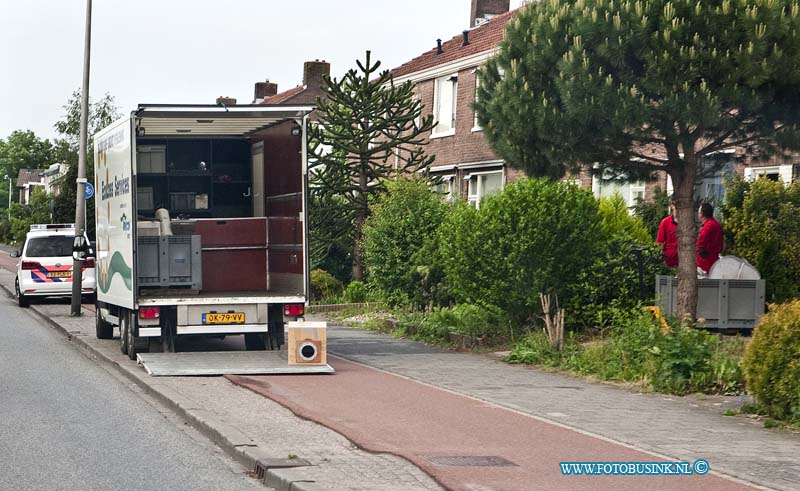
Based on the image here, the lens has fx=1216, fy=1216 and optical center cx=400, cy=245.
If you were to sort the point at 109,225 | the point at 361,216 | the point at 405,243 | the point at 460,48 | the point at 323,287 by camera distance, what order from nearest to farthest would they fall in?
1. the point at 109,225
2. the point at 405,243
3. the point at 361,216
4. the point at 323,287
5. the point at 460,48

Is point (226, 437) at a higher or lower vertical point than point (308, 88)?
lower

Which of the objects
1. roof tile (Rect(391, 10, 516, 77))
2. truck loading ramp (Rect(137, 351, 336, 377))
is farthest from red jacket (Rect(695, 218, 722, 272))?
roof tile (Rect(391, 10, 516, 77))

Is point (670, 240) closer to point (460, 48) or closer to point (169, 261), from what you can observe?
point (169, 261)

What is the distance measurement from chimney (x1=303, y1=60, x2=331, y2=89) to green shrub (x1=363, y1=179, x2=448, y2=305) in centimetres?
4154

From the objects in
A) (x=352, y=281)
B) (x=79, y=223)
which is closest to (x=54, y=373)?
(x=79, y=223)

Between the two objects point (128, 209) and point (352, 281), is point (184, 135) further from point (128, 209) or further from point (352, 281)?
point (352, 281)

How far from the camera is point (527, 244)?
17.6 m

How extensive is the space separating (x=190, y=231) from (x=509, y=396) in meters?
7.24

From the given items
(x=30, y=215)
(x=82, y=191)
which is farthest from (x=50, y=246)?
(x=30, y=215)

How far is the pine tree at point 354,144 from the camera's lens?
1101 inches

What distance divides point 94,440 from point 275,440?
1.62 meters

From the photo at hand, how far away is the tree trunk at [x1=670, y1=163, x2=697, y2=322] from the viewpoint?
1631 cm

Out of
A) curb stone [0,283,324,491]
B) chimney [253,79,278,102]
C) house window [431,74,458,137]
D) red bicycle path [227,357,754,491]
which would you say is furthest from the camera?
chimney [253,79,278,102]

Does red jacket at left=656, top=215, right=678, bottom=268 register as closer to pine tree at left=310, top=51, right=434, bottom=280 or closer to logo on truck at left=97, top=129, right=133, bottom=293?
logo on truck at left=97, top=129, right=133, bottom=293
